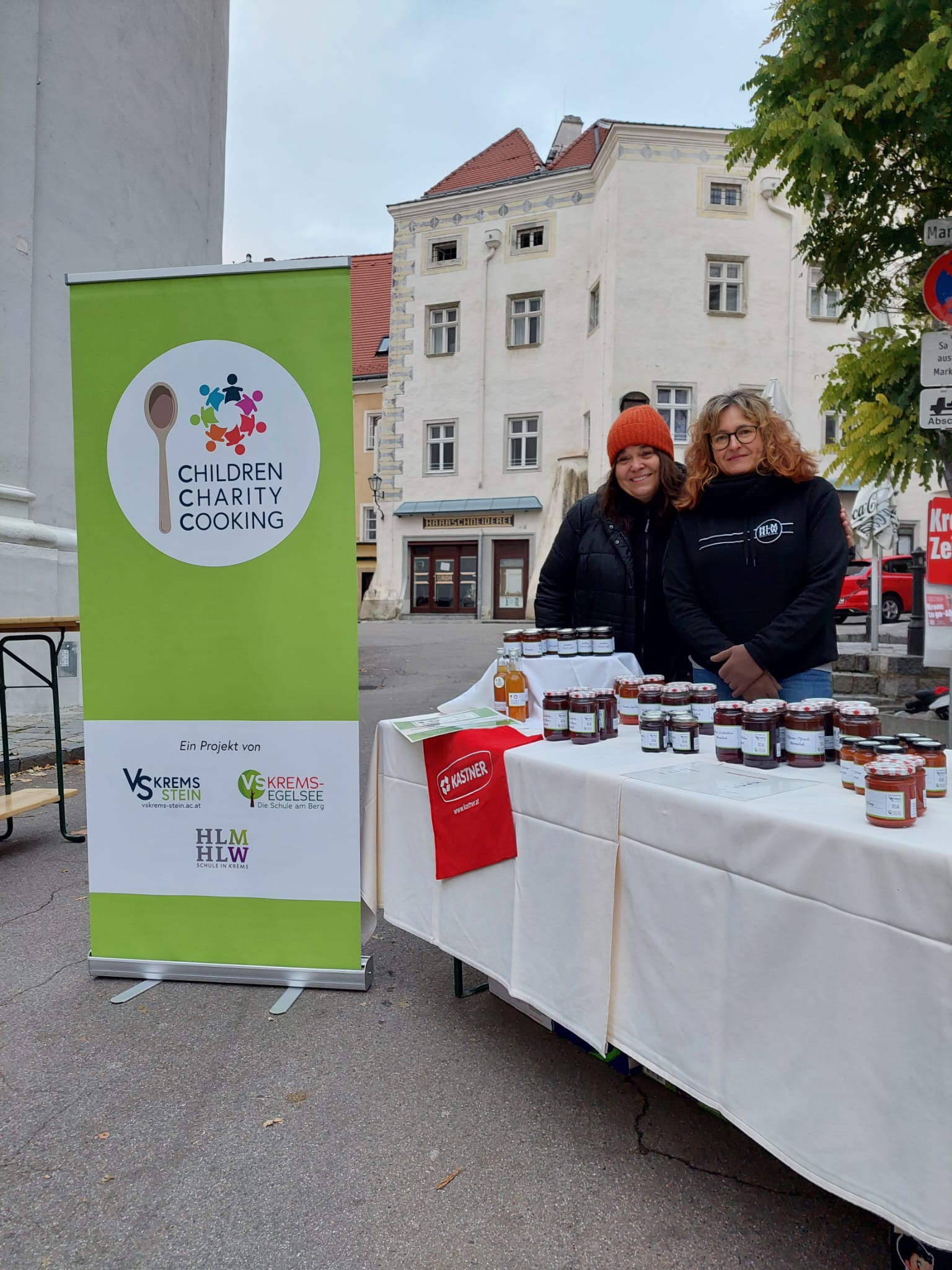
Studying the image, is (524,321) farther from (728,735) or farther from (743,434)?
(728,735)

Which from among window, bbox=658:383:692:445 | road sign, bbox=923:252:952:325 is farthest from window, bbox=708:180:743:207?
road sign, bbox=923:252:952:325

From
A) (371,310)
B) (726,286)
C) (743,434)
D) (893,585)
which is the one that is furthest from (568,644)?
(371,310)

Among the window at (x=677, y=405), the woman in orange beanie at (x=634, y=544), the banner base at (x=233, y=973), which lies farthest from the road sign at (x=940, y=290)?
the window at (x=677, y=405)

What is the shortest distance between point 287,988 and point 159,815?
0.77 metres

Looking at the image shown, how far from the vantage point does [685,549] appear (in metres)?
3.13

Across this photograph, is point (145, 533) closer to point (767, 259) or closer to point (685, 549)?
point (685, 549)

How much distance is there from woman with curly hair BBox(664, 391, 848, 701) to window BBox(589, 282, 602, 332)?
21.9m

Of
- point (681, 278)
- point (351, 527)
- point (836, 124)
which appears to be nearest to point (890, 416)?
point (836, 124)

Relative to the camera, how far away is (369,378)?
30.3m

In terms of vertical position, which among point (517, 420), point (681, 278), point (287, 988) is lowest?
point (287, 988)

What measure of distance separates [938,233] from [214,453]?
485 cm

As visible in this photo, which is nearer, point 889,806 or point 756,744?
point 889,806

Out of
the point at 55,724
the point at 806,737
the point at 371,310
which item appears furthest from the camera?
the point at 371,310

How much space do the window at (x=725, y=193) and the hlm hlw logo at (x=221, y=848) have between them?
23799mm
